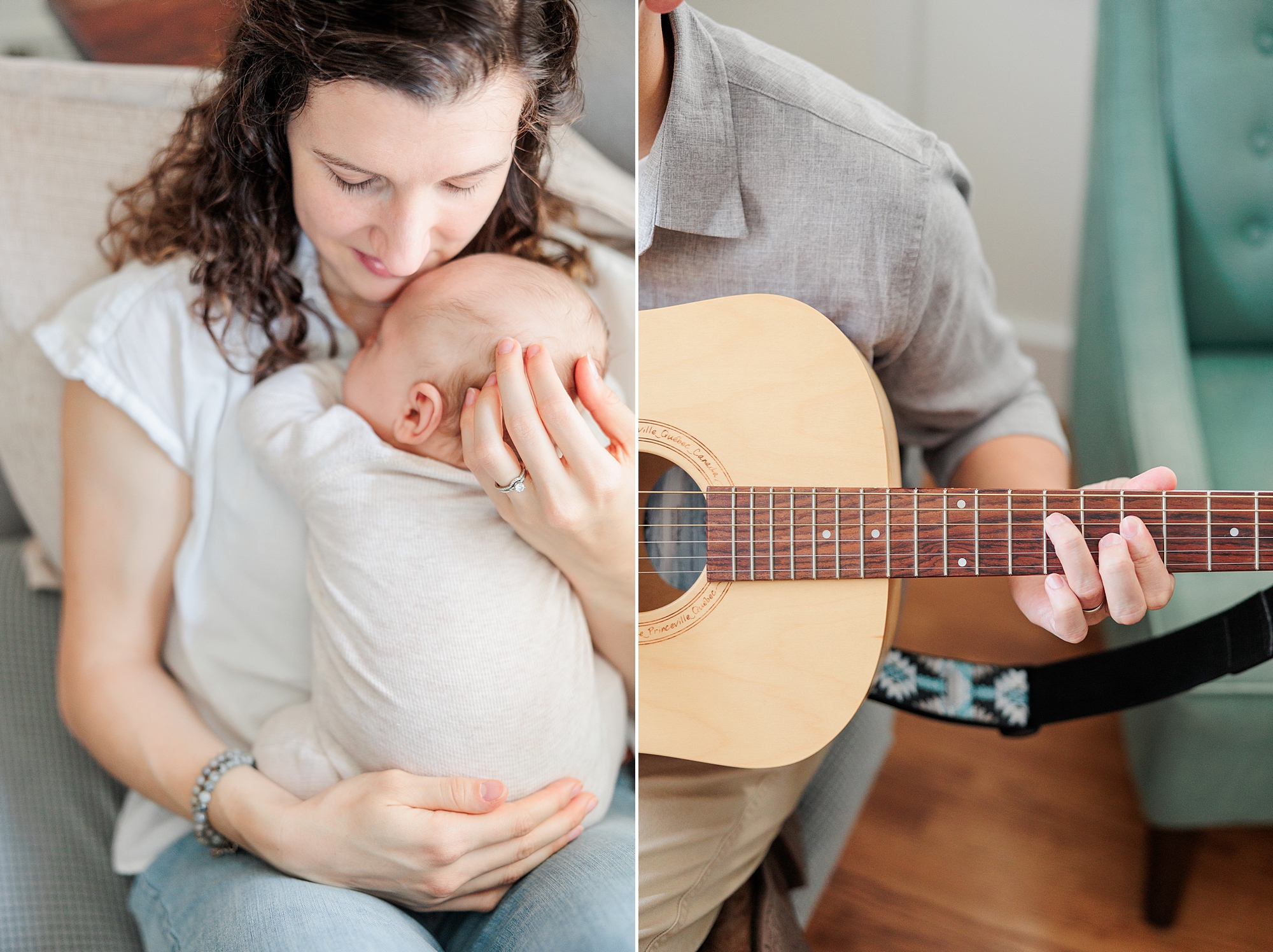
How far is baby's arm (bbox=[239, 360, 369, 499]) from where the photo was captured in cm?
34

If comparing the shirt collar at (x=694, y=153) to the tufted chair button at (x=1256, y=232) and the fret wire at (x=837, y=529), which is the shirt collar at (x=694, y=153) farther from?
the tufted chair button at (x=1256, y=232)

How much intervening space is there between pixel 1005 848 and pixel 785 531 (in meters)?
0.54

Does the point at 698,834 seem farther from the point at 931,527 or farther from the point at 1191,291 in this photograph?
the point at 1191,291

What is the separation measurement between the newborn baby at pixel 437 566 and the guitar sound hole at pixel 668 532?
5 centimetres

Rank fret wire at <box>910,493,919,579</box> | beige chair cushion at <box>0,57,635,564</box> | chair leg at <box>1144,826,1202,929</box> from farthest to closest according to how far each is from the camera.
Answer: chair leg at <box>1144,826,1202,929</box> → beige chair cushion at <box>0,57,635,564</box> → fret wire at <box>910,493,919,579</box>

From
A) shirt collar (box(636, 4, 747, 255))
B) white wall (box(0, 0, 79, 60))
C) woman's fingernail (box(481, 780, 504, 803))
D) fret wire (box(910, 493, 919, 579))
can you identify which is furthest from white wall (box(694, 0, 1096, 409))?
white wall (box(0, 0, 79, 60))

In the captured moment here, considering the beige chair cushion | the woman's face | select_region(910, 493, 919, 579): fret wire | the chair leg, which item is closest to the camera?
the woman's face

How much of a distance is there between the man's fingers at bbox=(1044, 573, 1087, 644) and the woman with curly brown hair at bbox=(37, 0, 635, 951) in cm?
21

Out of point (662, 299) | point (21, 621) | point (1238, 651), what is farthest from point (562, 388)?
point (21, 621)

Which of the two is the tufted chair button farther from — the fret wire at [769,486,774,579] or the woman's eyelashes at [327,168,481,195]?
the woman's eyelashes at [327,168,481,195]

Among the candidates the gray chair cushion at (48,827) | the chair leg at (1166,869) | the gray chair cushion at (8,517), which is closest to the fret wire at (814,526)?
the gray chair cushion at (48,827)

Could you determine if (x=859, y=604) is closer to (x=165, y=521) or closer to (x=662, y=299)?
(x=662, y=299)

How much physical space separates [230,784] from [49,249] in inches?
15.1

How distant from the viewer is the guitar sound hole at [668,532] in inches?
15.1
